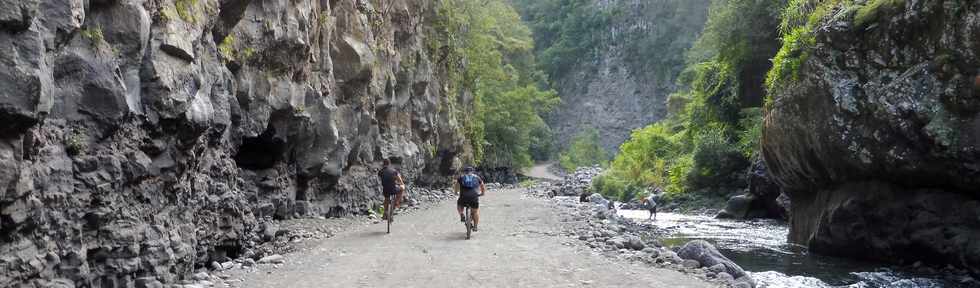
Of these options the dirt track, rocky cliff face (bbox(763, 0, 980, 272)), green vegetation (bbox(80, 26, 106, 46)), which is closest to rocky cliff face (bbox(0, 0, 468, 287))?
green vegetation (bbox(80, 26, 106, 46))

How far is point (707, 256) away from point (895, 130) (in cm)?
456

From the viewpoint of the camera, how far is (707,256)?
1091 centimetres

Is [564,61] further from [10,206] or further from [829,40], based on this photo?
[10,206]

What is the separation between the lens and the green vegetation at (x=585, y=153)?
244 feet

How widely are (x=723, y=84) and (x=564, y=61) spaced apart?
60253 millimetres

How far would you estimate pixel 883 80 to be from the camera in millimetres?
12617

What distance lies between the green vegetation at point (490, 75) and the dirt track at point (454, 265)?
20748 mm

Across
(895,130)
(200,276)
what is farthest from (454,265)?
(895,130)

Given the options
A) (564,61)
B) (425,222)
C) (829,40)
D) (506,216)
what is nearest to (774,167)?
(829,40)

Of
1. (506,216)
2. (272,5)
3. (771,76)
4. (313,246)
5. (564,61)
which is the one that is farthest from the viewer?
(564,61)

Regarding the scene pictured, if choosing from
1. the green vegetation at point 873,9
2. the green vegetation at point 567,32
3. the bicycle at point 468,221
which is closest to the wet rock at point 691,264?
the bicycle at point 468,221

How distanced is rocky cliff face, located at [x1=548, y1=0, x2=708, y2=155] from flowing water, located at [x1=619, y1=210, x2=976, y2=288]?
61.9 m

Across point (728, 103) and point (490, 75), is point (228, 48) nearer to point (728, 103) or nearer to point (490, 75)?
point (728, 103)

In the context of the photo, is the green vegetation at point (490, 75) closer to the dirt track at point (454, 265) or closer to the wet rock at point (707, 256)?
the dirt track at point (454, 265)
